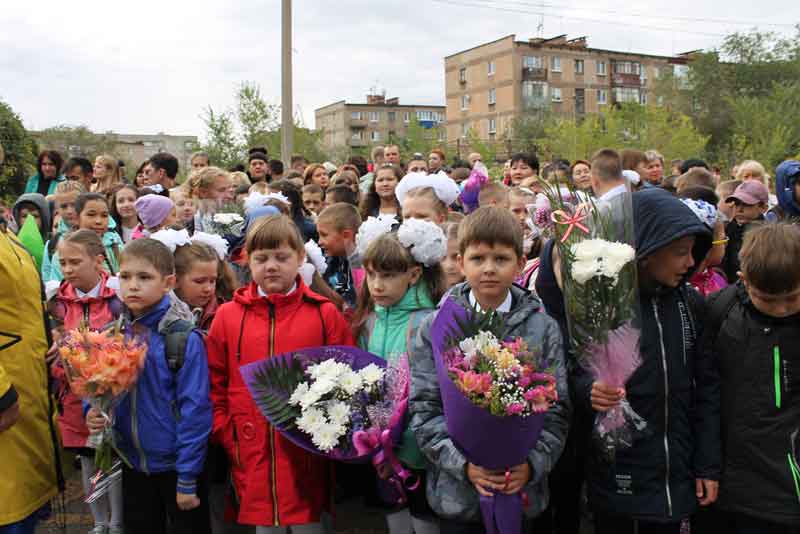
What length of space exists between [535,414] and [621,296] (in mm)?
628

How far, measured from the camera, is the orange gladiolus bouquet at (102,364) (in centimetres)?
319

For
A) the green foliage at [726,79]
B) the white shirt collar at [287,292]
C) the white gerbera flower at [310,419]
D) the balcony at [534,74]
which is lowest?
the white gerbera flower at [310,419]

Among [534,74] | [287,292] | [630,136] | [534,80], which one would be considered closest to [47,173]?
[287,292]

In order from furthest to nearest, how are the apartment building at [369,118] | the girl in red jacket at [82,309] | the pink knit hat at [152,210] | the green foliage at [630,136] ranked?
1. the apartment building at [369,118]
2. the green foliage at [630,136]
3. the pink knit hat at [152,210]
4. the girl in red jacket at [82,309]

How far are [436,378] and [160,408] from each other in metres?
1.53

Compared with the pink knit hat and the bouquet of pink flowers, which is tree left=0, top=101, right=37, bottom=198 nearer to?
the pink knit hat

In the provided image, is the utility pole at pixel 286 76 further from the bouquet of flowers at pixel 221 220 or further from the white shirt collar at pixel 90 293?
the white shirt collar at pixel 90 293

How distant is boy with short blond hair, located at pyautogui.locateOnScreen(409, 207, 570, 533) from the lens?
2847 millimetres

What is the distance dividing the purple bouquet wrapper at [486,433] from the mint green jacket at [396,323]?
78cm

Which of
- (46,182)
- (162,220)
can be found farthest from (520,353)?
(46,182)

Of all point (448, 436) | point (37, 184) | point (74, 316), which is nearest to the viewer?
point (448, 436)

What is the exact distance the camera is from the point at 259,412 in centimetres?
353

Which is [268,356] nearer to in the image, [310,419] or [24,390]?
[310,419]

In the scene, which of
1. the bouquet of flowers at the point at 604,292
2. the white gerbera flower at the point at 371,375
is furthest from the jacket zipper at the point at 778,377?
the white gerbera flower at the point at 371,375
